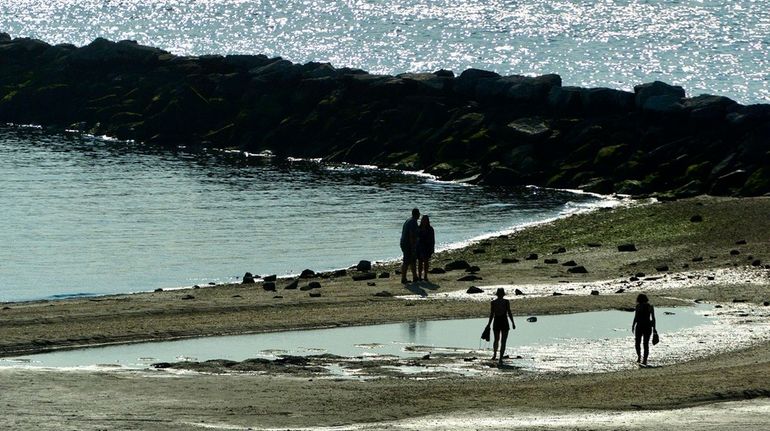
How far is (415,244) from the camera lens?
35531 mm

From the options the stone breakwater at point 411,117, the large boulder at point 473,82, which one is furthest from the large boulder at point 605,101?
the large boulder at point 473,82

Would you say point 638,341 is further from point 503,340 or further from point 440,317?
point 440,317

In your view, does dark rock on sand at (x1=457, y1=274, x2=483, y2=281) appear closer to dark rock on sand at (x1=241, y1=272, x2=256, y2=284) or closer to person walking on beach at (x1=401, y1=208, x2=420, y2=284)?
person walking on beach at (x1=401, y1=208, x2=420, y2=284)

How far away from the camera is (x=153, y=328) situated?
29906 millimetres

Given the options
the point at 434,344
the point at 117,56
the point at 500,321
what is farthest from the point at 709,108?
the point at 117,56

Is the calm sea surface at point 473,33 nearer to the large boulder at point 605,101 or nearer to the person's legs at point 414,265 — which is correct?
the large boulder at point 605,101

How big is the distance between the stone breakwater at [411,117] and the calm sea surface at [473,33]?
24.0 m

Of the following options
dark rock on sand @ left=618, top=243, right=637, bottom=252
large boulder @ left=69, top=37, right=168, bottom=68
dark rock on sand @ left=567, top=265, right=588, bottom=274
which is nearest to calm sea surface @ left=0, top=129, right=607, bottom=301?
dark rock on sand @ left=618, top=243, right=637, bottom=252

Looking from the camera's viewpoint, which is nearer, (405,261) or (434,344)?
(434,344)

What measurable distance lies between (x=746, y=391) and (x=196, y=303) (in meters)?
12.6

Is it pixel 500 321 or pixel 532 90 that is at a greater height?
pixel 532 90

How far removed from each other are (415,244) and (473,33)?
76.8m

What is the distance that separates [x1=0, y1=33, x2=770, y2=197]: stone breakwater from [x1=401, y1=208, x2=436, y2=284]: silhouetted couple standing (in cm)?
1494

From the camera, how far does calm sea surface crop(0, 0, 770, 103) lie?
94.0 metres
